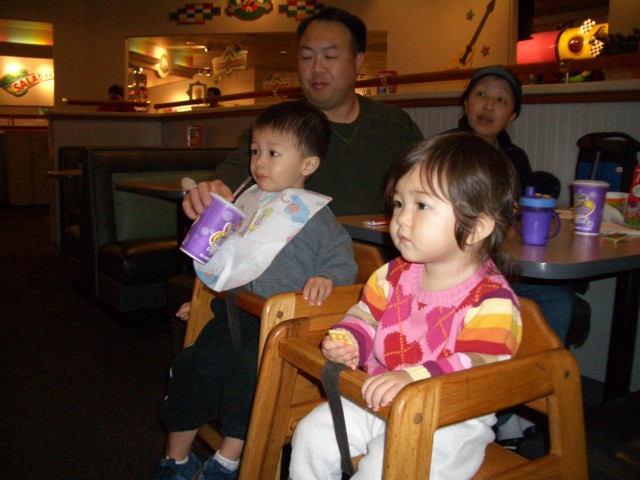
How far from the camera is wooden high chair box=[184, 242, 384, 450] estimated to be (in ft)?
4.20

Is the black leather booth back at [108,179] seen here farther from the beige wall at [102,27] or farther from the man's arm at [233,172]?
the beige wall at [102,27]

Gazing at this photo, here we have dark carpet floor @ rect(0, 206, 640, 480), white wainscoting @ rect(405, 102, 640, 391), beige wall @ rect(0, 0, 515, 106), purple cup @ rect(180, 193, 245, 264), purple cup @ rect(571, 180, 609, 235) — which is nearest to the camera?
dark carpet floor @ rect(0, 206, 640, 480)

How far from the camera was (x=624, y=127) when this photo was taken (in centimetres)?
244

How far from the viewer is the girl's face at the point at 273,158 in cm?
164

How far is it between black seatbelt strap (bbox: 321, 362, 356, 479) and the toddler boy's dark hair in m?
0.81

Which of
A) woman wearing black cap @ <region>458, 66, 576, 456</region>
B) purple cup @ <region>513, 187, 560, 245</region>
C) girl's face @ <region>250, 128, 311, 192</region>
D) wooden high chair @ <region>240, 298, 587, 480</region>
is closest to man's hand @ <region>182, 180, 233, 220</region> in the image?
girl's face @ <region>250, 128, 311, 192</region>

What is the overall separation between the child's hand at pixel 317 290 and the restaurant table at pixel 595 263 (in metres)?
0.28

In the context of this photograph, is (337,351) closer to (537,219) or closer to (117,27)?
(537,219)

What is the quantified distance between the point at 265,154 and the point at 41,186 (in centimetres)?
974

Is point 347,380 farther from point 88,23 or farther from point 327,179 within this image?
point 88,23

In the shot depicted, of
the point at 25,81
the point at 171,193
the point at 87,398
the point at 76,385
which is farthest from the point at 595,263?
the point at 25,81

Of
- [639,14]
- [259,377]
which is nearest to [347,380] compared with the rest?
[259,377]

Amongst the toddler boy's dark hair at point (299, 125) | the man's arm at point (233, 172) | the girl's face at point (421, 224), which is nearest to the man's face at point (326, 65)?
the man's arm at point (233, 172)

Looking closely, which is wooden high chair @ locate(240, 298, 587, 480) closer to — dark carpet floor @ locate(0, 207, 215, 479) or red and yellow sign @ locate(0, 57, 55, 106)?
dark carpet floor @ locate(0, 207, 215, 479)
